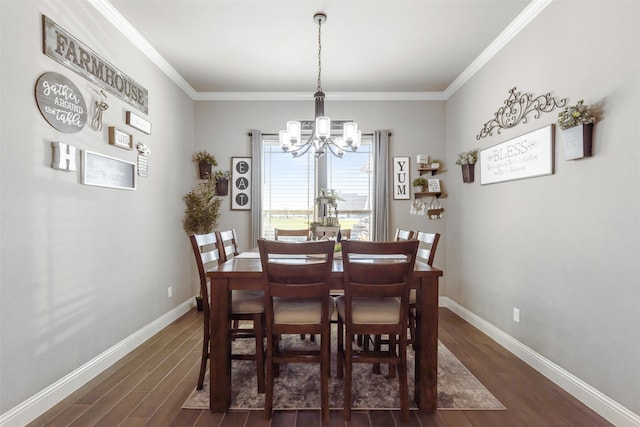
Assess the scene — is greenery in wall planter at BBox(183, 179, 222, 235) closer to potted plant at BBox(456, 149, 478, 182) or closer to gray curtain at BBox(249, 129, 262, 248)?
gray curtain at BBox(249, 129, 262, 248)

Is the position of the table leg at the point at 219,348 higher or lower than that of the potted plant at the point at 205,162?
Result: lower

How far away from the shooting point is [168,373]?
242 cm

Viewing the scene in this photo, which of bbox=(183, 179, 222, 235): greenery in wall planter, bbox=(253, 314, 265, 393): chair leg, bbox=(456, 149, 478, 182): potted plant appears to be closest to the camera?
bbox=(253, 314, 265, 393): chair leg

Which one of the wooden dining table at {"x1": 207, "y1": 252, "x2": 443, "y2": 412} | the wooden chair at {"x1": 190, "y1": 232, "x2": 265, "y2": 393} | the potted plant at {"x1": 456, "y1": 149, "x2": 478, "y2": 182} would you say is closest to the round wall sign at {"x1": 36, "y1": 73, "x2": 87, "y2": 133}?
the wooden chair at {"x1": 190, "y1": 232, "x2": 265, "y2": 393}

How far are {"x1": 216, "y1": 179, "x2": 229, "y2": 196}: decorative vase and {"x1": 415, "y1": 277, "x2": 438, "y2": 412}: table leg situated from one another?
308 centimetres

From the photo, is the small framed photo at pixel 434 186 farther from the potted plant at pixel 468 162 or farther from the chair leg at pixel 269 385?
the chair leg at pixel 269 385

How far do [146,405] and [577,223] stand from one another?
3110 mm

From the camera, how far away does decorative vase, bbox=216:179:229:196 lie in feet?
14.0

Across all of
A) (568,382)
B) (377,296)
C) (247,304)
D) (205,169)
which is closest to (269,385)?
(247,304)

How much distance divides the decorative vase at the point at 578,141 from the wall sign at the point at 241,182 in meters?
3.47

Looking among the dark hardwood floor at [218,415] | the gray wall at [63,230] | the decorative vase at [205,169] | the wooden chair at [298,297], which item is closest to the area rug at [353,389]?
the dark hardwood floor at [218,415]

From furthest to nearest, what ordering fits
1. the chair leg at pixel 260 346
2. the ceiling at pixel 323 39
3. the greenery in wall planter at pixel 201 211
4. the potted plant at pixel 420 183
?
the potted plant at pixel 420 183, the greenery in wall planter at pixel 201 211, the ceiling at pixel 323 39, the chair leg at pixel 260 346

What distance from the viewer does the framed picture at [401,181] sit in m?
4.31

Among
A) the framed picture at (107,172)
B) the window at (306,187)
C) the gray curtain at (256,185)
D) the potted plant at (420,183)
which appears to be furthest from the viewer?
the window at (306,187)
